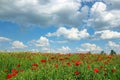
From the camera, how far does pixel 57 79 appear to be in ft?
42.9

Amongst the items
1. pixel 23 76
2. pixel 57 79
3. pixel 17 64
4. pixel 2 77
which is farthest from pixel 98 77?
pixel 17 64

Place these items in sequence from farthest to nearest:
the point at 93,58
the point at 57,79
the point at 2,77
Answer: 1. the point at 93,58
2. the point at 2,77
3. the point at 57,79

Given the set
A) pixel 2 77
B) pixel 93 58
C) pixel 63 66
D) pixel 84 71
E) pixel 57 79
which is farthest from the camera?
pixel 93 58

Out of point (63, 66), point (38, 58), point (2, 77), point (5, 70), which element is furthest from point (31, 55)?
point (63, 66)

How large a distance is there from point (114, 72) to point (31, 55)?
8.85 metres

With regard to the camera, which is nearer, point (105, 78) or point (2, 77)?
point (105, 78)

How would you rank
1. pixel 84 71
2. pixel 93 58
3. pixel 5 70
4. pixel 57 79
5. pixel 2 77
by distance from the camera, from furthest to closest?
pixel 93 58 < pixel 5 70 < pixel 2 77 < pixel 84 71 < pixel 57 79

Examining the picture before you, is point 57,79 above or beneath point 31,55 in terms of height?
beneath

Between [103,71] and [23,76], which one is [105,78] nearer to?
[103,71]

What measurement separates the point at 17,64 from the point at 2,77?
289 cm

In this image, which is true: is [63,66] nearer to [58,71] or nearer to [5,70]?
[58,71]

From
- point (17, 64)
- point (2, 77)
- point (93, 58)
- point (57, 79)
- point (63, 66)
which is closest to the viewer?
point (57, 79)

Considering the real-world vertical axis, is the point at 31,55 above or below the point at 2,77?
above

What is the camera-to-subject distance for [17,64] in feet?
64.5
